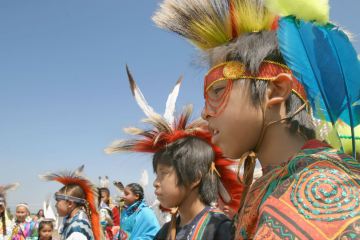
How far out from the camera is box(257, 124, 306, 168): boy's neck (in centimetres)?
142

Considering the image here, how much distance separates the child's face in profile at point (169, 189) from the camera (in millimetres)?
2818

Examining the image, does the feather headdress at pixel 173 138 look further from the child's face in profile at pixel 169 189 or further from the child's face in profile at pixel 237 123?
the child's face in profile at pixel 237 123

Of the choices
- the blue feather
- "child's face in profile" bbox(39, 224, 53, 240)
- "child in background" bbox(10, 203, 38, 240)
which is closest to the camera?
the blue feather

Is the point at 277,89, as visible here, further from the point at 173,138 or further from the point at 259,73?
the point at 173,138

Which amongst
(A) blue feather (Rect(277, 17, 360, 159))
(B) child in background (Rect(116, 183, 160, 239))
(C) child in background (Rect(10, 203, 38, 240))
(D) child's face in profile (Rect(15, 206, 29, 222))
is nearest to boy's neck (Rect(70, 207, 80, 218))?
(B) child in background (Rect(116, 183, 160, 239))

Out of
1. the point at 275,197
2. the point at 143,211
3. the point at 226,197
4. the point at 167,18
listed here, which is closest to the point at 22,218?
the point at 143,211

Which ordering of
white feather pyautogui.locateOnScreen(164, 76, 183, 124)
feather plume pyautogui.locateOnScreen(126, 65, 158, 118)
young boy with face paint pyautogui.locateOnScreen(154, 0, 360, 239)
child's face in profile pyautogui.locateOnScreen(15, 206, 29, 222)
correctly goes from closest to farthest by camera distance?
young boy with face paint pyautogui.locateOnScreen(154, 0, 360, 239)
feather plume pyautogui.locateOnScreen(126, 65, 158, 118)
white feather pyautogui.locateOnScreen(164, 76, 183, 124)
child's face in profile pyautogui.locateOnScreen(15, 206, 29, 222)

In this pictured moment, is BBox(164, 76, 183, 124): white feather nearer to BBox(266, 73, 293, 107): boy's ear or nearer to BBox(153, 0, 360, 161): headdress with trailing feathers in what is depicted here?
BBox(153, 0, 360, 161): headdress with trailing feathers

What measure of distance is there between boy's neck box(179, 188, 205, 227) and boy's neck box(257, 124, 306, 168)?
4.73ft

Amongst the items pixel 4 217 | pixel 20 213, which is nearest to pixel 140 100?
pixel 4 217

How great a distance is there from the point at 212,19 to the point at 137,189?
592cm

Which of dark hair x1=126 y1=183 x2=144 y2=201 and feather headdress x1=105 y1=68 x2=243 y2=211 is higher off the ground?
feather headdress x1=105 y1=68 x2=243 y2=211

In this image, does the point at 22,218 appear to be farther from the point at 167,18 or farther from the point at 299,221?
the point at 299,221

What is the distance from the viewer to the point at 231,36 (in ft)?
5.55
